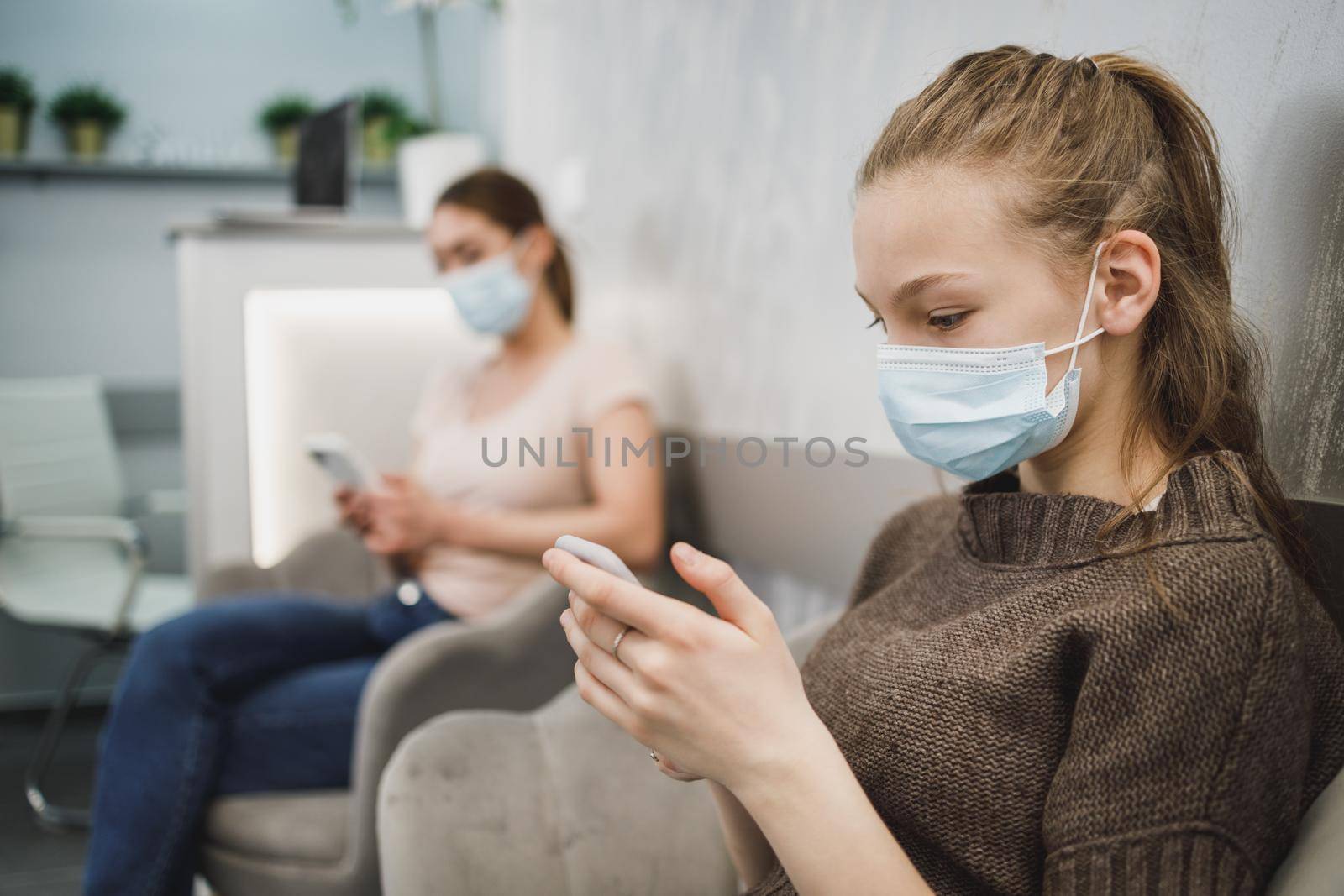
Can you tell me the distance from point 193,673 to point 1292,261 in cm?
138

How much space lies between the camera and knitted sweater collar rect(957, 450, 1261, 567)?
61 cm

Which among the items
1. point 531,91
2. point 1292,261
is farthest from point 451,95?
point 1292,261

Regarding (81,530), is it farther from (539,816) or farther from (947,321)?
(947,321)

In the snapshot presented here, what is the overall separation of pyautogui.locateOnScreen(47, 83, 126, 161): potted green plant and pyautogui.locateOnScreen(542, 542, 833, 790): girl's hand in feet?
10.8

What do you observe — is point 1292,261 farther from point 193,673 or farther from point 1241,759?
point 193,673

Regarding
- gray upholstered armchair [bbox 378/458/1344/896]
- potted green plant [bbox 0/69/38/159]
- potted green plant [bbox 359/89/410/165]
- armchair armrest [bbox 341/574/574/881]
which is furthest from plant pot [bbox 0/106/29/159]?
gray upholstered armchair [bbox 378/458/1344/896]

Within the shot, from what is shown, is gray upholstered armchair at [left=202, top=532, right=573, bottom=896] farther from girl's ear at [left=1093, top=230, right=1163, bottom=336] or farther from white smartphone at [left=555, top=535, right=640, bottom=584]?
girl's ear at [left=1093, top=230, right=1163, bottom=336]

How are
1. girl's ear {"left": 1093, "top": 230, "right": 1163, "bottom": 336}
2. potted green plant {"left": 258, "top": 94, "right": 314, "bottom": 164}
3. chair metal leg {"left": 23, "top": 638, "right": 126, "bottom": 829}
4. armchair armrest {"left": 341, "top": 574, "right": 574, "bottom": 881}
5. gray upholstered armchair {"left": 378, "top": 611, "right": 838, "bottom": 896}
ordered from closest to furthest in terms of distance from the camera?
girl's ear {"left": 1093, "top": 230, "right": 1163, "bottom": 336}, gray upholstered armchair {"left": 378, "top": 611, "right": 838, "bottom": 896}, armchair armrest {"left": 341, "top": 574, "right": 574, "bottom": 881}, chair metal leg {"left": 23, "top": 638, "right": 126, "bottom": 829}, potted green plant {"left": 258, "top": 94, "right": 314, "bottom": 164}

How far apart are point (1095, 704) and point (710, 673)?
0.22 meters

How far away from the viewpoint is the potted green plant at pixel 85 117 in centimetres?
317

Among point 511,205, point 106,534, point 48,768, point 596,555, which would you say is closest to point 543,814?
point 596,555

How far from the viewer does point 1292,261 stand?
0.79 meters

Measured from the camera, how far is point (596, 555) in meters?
0.61

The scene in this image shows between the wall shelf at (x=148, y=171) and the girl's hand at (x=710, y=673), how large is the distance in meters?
3.19
